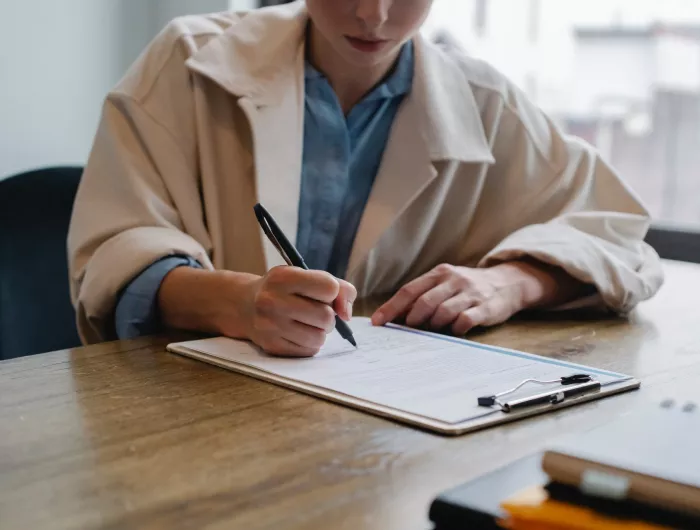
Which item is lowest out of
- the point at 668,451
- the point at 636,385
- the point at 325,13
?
the point at 636,385

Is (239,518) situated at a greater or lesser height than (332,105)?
lesser

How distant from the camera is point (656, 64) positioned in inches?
76.2

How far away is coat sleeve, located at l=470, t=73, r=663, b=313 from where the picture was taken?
1.23 meters

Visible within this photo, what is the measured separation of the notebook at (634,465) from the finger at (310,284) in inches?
15.8

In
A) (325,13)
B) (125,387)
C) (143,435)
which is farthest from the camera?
(325,13)

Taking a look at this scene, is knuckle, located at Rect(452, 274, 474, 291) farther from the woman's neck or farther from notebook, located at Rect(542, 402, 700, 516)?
notebook, located at Rect(542, 402, 700, 516)

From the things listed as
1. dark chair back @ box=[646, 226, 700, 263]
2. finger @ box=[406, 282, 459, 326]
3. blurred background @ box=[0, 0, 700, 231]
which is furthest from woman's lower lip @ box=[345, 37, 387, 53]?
dark chair back @ box=[646, 226, 700, 263]

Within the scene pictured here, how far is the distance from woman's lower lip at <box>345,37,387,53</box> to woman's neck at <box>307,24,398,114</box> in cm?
12

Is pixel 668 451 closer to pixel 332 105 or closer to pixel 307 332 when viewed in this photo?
pixel 307 332

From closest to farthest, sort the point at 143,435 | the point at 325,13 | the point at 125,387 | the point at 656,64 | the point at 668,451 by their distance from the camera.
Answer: the point at 668,451 → the point at 143,435 → the point at 125,387 → the point at 325,13 → the point at 656,64

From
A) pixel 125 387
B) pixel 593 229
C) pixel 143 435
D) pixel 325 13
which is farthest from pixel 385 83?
pixel 143 435

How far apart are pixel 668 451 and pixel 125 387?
47 centimetres

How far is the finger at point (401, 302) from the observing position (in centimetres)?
104

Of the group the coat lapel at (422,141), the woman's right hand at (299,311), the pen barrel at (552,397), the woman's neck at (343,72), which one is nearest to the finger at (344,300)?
the woman's right hand at (299,311)
